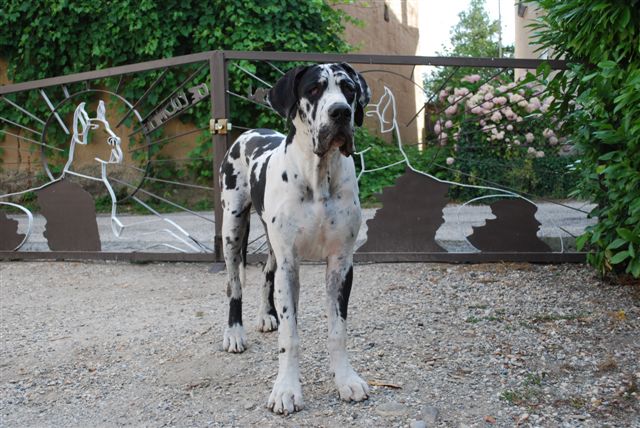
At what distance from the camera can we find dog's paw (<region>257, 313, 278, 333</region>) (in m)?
4.14

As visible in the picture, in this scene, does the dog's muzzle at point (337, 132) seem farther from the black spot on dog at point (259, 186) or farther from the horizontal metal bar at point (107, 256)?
the horizontal metal bar at point (107, 256)

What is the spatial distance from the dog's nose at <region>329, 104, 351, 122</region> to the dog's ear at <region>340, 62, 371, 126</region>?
29 cm

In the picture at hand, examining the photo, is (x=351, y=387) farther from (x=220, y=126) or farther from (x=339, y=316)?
(x=220, y=126)

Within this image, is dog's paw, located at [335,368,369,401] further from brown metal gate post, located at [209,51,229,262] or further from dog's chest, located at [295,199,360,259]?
brown metal gate post, located at [209,51,229,262]

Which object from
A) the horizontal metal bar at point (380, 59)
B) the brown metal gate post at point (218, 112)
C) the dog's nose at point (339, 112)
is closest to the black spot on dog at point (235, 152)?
the dog's nose at point (339, 112)

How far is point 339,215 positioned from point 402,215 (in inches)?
113

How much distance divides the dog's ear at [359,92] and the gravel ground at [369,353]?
138 cm

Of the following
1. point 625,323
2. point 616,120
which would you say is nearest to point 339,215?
point 625,323

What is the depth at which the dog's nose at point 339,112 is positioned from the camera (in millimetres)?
2832

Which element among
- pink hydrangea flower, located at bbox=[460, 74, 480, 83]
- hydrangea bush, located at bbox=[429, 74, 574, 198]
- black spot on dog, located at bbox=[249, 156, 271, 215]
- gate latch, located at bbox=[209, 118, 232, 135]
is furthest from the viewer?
pink hydrangea flower, located at bbox=[460, 74, 480, 83]

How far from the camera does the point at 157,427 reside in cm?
288

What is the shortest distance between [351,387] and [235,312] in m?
1.11

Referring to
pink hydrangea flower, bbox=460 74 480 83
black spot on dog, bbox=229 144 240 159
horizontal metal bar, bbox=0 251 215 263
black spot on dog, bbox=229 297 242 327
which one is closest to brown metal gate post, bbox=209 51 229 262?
horizontal metal bar, bbox=0 251 215 263

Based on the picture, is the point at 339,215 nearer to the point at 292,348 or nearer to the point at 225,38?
the point at 292,348
